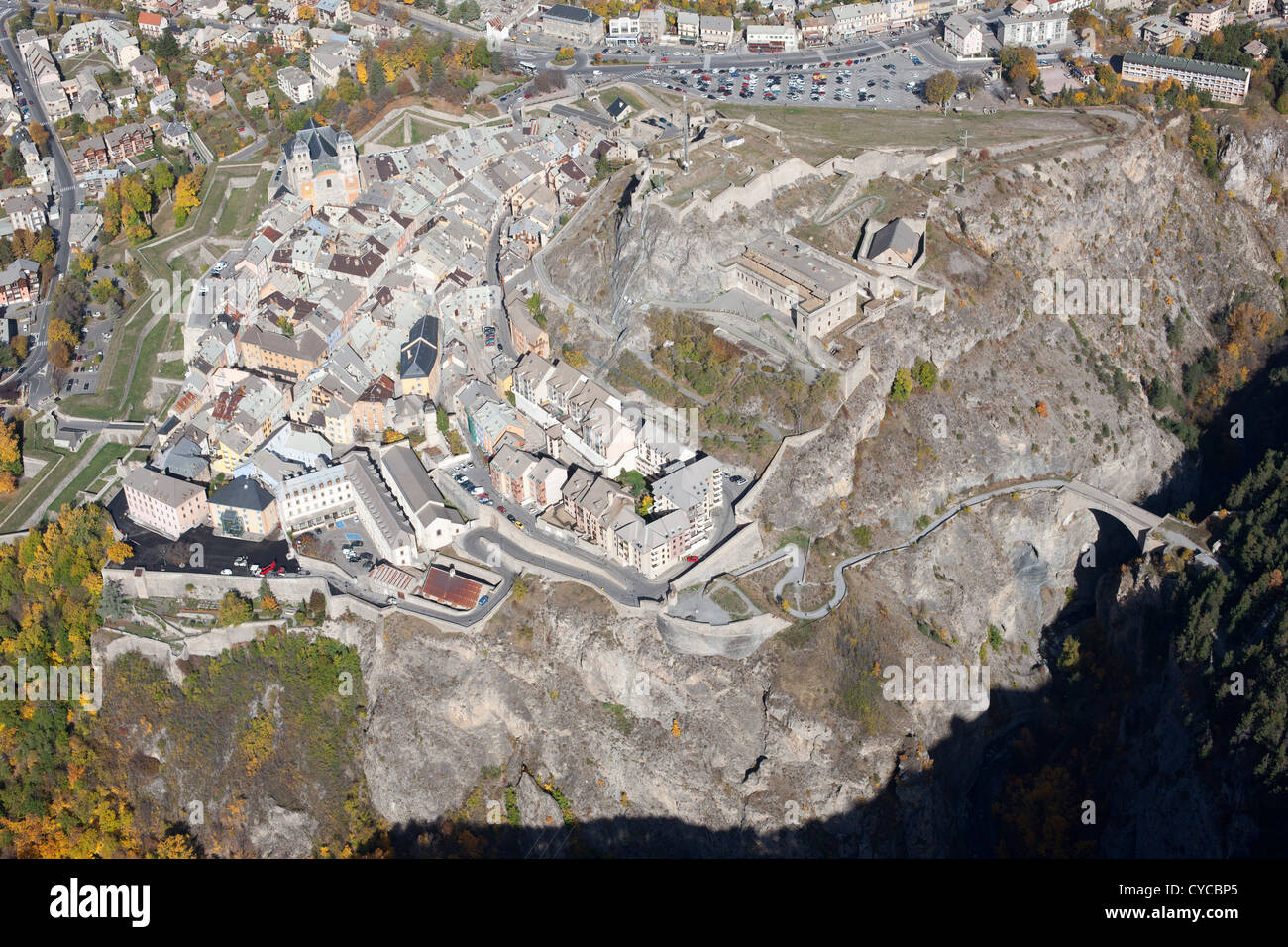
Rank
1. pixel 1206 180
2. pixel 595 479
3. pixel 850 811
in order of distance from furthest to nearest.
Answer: pixel 1206 180 → pixel 595 479 → pixel 850 811

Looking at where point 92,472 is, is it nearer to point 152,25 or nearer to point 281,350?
point 281,350

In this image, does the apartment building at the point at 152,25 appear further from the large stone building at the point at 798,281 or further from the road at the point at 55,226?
the large stone building at the point at 798,281

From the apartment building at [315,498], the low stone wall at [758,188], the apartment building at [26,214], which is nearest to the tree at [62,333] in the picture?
the apartment building at [26,214]

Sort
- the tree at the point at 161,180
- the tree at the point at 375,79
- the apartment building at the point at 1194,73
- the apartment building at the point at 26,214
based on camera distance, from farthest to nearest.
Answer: the tree at the point at 375,79
the apartment building at the point at 26,214
the tree at the point at 161,180
the apartment building at the point at 1194,73

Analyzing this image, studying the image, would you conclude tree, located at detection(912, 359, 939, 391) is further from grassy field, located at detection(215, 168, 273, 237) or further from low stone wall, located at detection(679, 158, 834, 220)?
grassy field, located at detection(215, 168, 273, 237)

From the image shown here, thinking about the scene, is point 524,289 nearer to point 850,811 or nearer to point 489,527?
point 489,527
